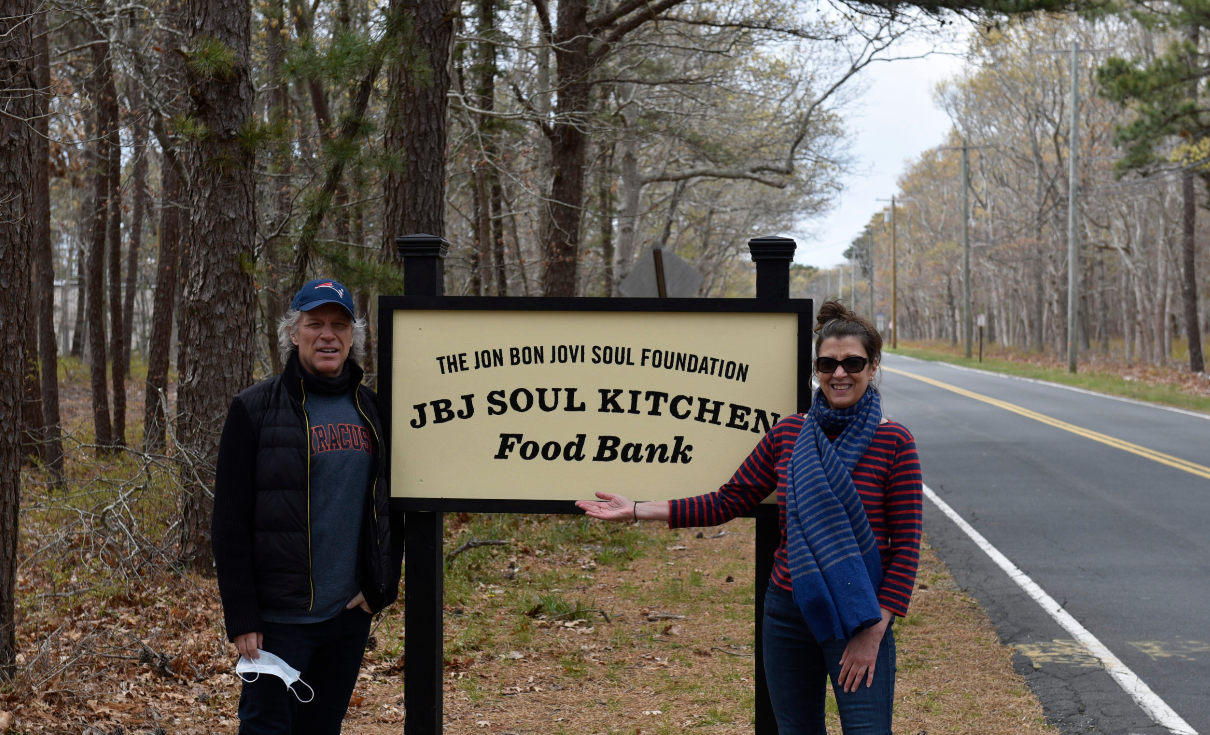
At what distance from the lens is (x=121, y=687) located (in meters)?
5.27

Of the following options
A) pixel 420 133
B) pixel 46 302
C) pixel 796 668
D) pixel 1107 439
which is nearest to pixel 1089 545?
pixel 420 133

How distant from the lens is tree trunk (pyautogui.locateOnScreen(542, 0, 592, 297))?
12430mm

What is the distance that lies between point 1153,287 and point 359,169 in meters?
56.9

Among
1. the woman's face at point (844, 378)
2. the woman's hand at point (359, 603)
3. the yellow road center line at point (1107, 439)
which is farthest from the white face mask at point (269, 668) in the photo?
the yellow road center line at point (1107, 439)

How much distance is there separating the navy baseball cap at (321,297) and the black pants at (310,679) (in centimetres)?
101

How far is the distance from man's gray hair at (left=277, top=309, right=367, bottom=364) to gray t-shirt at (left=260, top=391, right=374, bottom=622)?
7.7 inches

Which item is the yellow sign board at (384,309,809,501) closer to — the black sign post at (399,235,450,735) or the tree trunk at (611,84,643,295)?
Answer: the black sign post at (399,235,450,735)

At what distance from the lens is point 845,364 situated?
2979 millimetres

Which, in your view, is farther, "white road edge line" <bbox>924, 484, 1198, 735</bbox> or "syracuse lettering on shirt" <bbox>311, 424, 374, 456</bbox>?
"white road edge line" <bbox>924, 484, 1198, 735</bbox>

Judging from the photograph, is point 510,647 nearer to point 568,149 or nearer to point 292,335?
point 292,335

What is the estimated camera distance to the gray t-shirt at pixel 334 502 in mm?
3211

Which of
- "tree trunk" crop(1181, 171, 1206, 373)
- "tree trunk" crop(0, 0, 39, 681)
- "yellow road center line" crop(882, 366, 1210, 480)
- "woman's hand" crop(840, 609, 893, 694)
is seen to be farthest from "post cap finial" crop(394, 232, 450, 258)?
"tree trunk" crop(1181, 171, 1206, 373)

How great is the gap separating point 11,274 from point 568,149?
885 centimetres

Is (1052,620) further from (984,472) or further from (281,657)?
(984,472)
